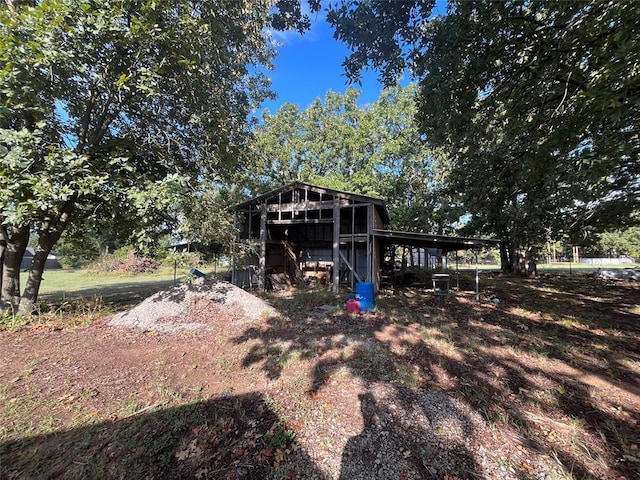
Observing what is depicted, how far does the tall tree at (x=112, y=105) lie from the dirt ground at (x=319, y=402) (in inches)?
101

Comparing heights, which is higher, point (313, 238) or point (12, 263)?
point (313, 238)

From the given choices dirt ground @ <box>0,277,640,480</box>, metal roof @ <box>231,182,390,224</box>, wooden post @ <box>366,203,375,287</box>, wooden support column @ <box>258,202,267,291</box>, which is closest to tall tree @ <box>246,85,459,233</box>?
metal roof @ <box>231,182,390,224</box>

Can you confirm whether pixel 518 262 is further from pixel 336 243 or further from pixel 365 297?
pixel 365 297

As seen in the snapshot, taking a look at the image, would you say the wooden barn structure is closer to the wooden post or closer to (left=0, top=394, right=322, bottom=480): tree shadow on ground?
the wooden post

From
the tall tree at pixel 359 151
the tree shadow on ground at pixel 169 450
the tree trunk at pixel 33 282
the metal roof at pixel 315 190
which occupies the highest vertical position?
the tall tree at pixel 359 151

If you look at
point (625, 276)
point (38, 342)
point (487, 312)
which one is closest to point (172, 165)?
point (38, 342)

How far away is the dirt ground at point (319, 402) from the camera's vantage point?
2555 mm

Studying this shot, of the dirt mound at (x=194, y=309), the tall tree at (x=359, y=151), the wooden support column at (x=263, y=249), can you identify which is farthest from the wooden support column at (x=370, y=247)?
the tall tree at (x=359, y=151)

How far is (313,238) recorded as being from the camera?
1566cm

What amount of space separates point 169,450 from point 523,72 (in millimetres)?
8034

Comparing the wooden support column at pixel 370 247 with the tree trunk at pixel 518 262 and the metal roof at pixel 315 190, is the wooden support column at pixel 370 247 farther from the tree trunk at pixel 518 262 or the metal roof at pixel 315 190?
the tree trunk at pixel 518 262

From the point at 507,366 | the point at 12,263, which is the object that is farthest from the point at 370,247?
the point at 12,263

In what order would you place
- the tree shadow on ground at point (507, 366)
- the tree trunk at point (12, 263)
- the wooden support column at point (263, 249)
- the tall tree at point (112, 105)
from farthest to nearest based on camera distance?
1. the wooden support column at point (263, 249)
2. the tree trunk at point (12, 263)
3. the tall tree at point (112, 105)
4. the tree shadow on ground at point (507, 366)

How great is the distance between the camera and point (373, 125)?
23.0 metres
